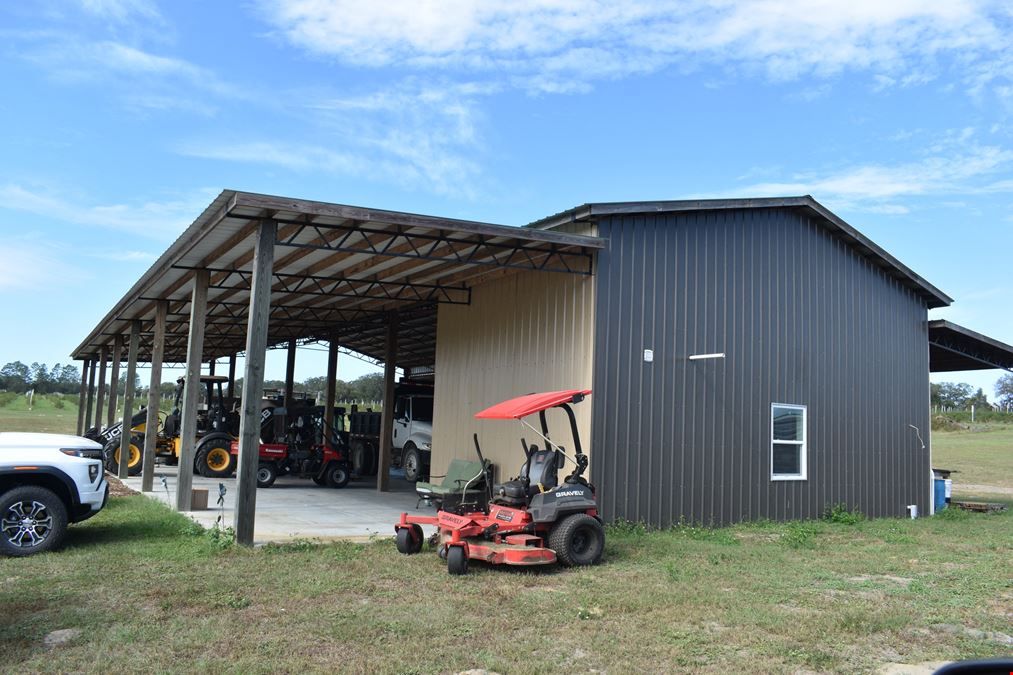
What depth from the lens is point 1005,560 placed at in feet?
31.6

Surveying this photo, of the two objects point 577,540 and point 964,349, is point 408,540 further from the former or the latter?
point 964,349

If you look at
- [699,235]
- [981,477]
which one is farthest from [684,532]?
[981,477]

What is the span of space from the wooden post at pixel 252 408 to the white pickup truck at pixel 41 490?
1504 mm

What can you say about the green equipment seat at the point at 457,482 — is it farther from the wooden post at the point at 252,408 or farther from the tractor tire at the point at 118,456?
the tractor tire at the point at 118,456

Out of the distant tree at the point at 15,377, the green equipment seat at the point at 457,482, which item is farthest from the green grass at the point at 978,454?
the distant tree at the point at 15,377

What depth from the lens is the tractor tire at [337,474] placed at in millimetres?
17578

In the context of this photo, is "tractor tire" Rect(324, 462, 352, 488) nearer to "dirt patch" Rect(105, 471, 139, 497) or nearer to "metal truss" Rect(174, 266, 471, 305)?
"dirt patch" Rect(105, 471, 139, 497)

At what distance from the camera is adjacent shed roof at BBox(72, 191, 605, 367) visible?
9594 mm

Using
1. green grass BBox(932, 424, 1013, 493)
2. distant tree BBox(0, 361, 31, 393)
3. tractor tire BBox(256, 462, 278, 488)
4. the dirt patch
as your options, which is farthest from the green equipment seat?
distant tree BBox(0, 361, 31, 393)

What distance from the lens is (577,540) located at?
8.56 metres

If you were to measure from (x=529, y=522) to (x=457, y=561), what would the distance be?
2.91 ft

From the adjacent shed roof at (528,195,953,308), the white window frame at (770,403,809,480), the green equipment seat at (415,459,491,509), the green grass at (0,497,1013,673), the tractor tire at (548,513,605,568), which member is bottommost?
the green grass at (0,497,1013,673)

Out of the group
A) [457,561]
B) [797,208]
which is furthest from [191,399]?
[797,208]

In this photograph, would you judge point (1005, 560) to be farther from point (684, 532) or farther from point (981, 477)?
point (981, 477)
